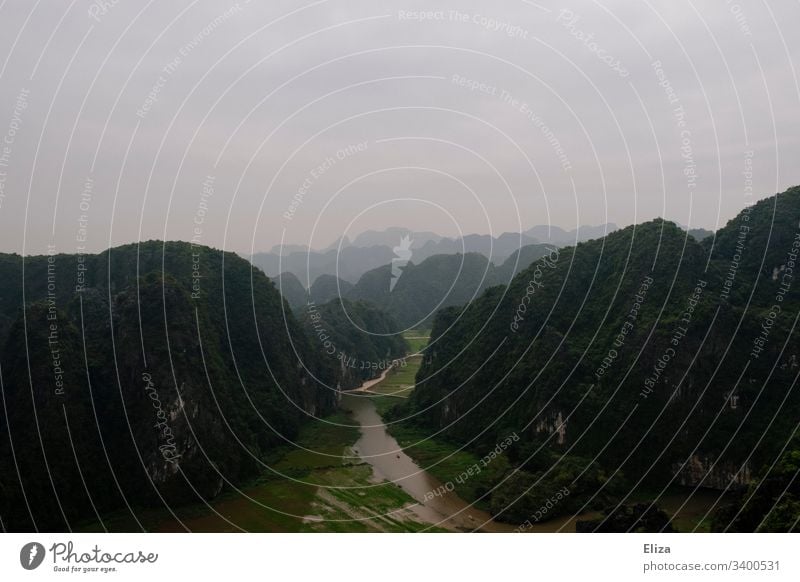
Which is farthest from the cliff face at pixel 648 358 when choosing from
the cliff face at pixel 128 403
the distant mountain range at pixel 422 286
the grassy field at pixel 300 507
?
the distant mountain range at pixel 422 286

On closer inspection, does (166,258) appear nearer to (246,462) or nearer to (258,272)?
(258,272)

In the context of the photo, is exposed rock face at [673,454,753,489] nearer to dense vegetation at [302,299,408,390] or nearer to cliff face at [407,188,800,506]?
cliff face at [407,188,800,506]

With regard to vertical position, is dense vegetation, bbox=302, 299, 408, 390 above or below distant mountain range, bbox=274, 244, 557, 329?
below

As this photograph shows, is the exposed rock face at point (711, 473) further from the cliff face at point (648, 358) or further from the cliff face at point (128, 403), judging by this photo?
the cliff face at point (128, 403)

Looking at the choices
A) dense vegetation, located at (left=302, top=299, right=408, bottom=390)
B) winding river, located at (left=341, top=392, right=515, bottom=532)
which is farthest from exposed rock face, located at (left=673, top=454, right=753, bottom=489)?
dense vegetation, located at (left=302, top=299, right=408, bottom=390)

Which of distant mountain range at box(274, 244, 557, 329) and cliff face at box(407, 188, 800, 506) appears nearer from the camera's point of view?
cliff face at box(407, 188, 800, 506)
